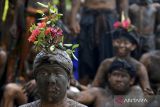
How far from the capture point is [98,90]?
10.7 m

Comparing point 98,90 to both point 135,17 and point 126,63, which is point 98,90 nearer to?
point 126,63

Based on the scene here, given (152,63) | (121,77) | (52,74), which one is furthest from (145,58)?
(52,74)

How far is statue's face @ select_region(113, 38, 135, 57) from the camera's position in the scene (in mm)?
11703

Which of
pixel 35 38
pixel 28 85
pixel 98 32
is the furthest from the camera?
pixel 98 32

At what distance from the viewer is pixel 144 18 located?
1338 centimetres

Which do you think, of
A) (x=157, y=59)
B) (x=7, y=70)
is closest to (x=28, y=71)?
(x=7, y=70)

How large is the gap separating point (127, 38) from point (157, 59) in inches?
23.4

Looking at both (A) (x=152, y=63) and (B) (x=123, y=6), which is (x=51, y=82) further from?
(B) (x=123, y=6)

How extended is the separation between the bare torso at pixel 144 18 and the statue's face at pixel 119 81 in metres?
2.57

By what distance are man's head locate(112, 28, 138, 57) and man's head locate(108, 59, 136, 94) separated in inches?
30.7

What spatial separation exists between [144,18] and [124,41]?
1.67 m

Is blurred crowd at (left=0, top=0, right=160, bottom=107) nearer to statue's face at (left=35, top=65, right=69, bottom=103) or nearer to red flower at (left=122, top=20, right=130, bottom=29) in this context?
red flower at (left=122, top=20, right=130, bottom=29)

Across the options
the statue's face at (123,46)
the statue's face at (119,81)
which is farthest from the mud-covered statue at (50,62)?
the statue's face at (123,46)

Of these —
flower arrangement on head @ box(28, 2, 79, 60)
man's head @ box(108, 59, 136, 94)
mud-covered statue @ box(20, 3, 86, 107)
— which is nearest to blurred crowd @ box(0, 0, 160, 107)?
man's head @ box(108, 59, 136, 94)
